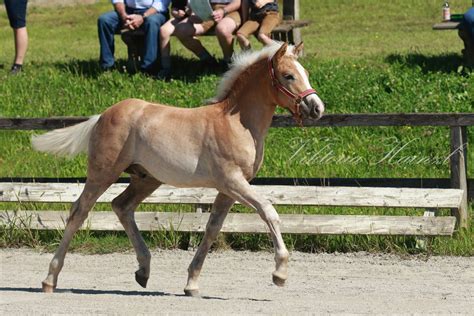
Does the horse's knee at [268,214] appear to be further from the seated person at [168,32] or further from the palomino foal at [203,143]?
the seated person at [168,32]

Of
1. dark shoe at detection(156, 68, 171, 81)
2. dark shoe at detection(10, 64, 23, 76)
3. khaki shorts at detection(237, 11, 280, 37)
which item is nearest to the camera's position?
khaki shorts at detection(237, 11, 280, 37)

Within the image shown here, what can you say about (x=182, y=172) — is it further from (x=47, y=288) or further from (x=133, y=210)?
(x=47, y=288)

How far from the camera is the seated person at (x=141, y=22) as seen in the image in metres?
14.7

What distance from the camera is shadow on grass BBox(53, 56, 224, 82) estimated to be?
1522 cm

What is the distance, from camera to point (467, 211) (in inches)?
427

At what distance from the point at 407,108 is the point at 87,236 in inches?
182

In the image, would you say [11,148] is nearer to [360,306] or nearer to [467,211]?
[467,211]

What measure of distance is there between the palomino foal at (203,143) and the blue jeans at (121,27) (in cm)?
577

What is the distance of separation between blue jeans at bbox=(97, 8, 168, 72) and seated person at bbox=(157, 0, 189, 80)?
0.11 meters

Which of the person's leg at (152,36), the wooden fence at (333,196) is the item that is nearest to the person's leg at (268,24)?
the person's leg at (152,36)

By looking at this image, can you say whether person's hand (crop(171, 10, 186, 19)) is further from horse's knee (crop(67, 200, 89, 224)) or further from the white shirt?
horse's knee (crop(67, 200, 89, 224))

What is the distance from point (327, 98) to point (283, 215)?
379 cm

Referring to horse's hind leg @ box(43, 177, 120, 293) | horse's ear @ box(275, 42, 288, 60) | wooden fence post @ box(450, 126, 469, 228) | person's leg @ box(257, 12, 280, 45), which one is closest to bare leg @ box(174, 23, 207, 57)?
A: person's leg @ box(257, 12, 280, 45)

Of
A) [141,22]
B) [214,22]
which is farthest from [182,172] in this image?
[141,22]
